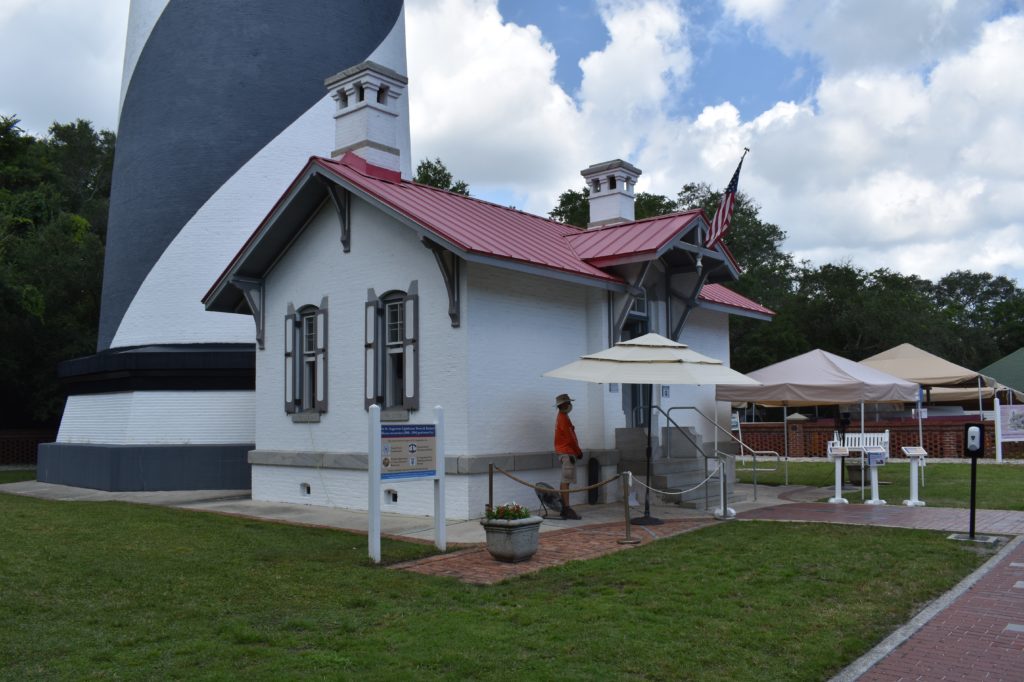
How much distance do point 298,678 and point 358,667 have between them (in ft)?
1.31

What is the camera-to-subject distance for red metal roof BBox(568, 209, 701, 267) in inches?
559

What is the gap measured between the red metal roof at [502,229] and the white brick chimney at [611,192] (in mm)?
1340

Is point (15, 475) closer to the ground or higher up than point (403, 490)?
closer to the ground

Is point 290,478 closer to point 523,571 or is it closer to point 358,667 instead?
point 523,571

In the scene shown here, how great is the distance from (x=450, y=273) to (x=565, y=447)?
9.45ft

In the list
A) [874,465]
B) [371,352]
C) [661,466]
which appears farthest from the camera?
[661,466]

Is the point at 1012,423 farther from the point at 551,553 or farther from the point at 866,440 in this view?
the point at 551,553

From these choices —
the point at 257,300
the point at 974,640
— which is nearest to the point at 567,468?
the point at 974,640

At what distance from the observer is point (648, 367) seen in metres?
11.7

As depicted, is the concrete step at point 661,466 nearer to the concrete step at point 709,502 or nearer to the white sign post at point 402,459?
the concrete step at point 709,502

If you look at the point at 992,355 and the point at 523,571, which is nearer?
the point at 523,571

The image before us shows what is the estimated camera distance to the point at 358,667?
18.2 ft

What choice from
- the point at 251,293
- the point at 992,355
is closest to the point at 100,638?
the point at 251,293

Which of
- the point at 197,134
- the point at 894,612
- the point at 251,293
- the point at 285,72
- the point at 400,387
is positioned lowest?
the point at 894,612
